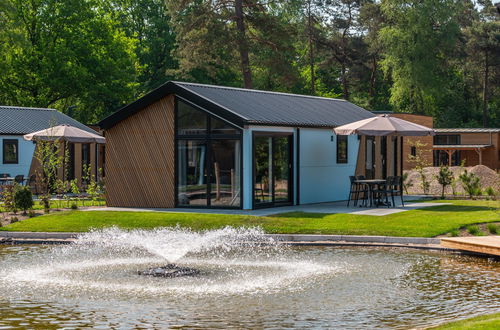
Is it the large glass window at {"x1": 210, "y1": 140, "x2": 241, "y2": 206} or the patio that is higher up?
the large glass window at {"x1": 210, "y1": 140, "x2": 241, "y2": 206}

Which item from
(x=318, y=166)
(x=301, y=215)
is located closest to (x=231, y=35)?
(x=318, y=166)

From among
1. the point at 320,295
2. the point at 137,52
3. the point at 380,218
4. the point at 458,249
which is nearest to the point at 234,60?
the point at 137,52

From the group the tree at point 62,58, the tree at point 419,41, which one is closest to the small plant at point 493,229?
the tree at point 62,58

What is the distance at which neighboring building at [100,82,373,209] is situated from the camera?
23.0 m

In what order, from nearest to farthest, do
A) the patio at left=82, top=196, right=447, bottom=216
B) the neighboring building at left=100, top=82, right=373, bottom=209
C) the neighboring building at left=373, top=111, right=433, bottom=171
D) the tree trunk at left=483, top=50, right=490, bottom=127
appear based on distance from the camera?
the patio at left=82, top=196, right=447, bottom=216 < the neighboring building at left=100, top=82, right=373, bottom=209 < the neighboring building at left=373, top=111, right=433, bottom=171 < the tree trunk at left=483, top=50, right=490, bottom=127

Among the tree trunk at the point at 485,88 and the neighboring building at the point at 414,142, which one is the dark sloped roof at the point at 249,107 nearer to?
the neighboring building at the point at 414,142

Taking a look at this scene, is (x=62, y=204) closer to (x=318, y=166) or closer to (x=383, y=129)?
(x=318, y=166)

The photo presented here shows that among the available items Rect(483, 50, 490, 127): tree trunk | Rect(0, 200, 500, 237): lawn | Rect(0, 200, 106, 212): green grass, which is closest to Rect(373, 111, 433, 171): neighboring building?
Rect(483, 50, 490, 127): tree trunk

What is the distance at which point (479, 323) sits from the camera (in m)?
8.27

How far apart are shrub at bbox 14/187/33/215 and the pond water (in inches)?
192

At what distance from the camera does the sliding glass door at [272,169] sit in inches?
917

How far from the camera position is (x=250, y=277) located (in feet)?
Answer: 42.7

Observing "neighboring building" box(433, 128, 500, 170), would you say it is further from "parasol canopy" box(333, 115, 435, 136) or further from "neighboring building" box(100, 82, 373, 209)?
"neighboring building" box(100, 82, 373, 209)

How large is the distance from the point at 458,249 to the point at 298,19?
46.4m
